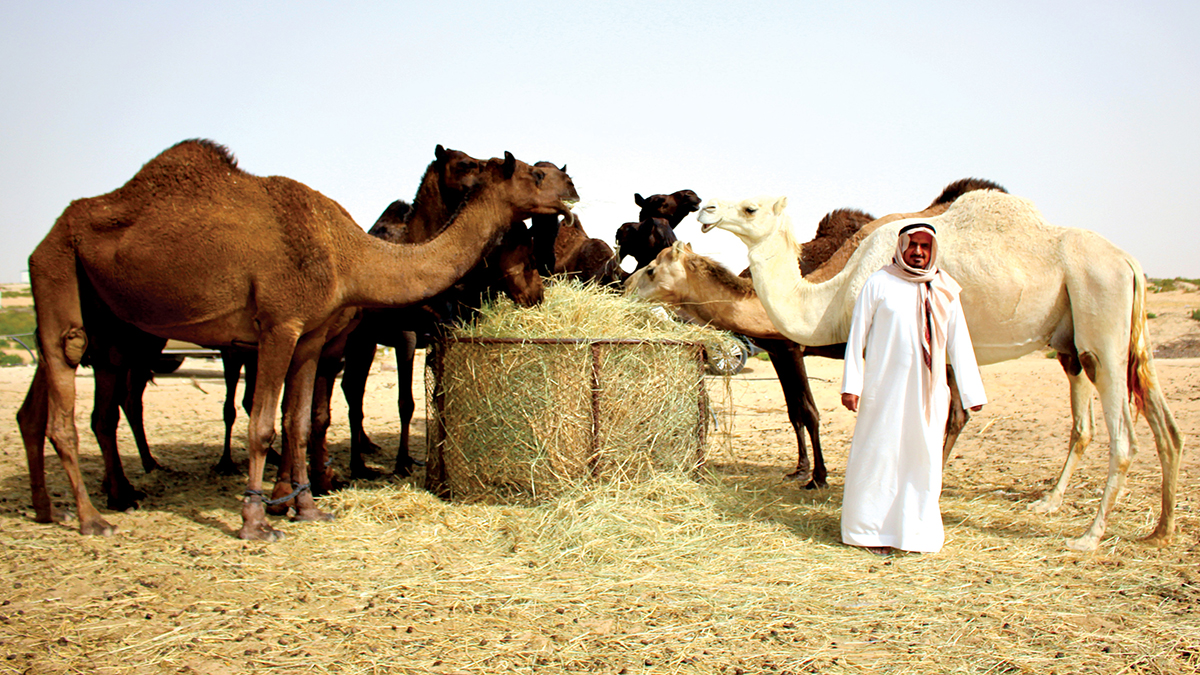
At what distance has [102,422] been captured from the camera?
6.39m

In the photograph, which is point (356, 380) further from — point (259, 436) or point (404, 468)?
point (259, 436)

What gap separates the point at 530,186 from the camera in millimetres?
5992

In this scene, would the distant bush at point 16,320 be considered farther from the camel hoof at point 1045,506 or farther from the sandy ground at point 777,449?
the camel hoof at point 1045,506

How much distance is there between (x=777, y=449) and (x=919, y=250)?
181 inches

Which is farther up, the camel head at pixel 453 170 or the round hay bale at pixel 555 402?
the camel head at pixel 453 170

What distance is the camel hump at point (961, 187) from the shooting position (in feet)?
25.7

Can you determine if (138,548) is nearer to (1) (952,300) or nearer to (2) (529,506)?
(2) (529,506)

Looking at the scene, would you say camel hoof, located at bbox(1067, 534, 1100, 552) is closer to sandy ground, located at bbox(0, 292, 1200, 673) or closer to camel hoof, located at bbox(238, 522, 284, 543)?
sandy ground, located at bbox(0, 292, 1200, 673)

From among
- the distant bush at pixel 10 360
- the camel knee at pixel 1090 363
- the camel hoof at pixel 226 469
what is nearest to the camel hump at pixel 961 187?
the camel knee at pixel 1090 363

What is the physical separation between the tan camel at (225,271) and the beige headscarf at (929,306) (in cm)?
264

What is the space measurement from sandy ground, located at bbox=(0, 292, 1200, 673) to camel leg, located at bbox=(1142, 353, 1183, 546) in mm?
130

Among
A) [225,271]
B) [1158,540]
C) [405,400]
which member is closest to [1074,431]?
[1158,540]

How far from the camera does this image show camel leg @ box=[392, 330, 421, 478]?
7742 millimetres

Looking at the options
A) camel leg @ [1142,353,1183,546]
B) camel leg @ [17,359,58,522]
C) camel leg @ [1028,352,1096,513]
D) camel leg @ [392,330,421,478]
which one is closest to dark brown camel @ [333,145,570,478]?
camel leg @ [392,330,421,478]
